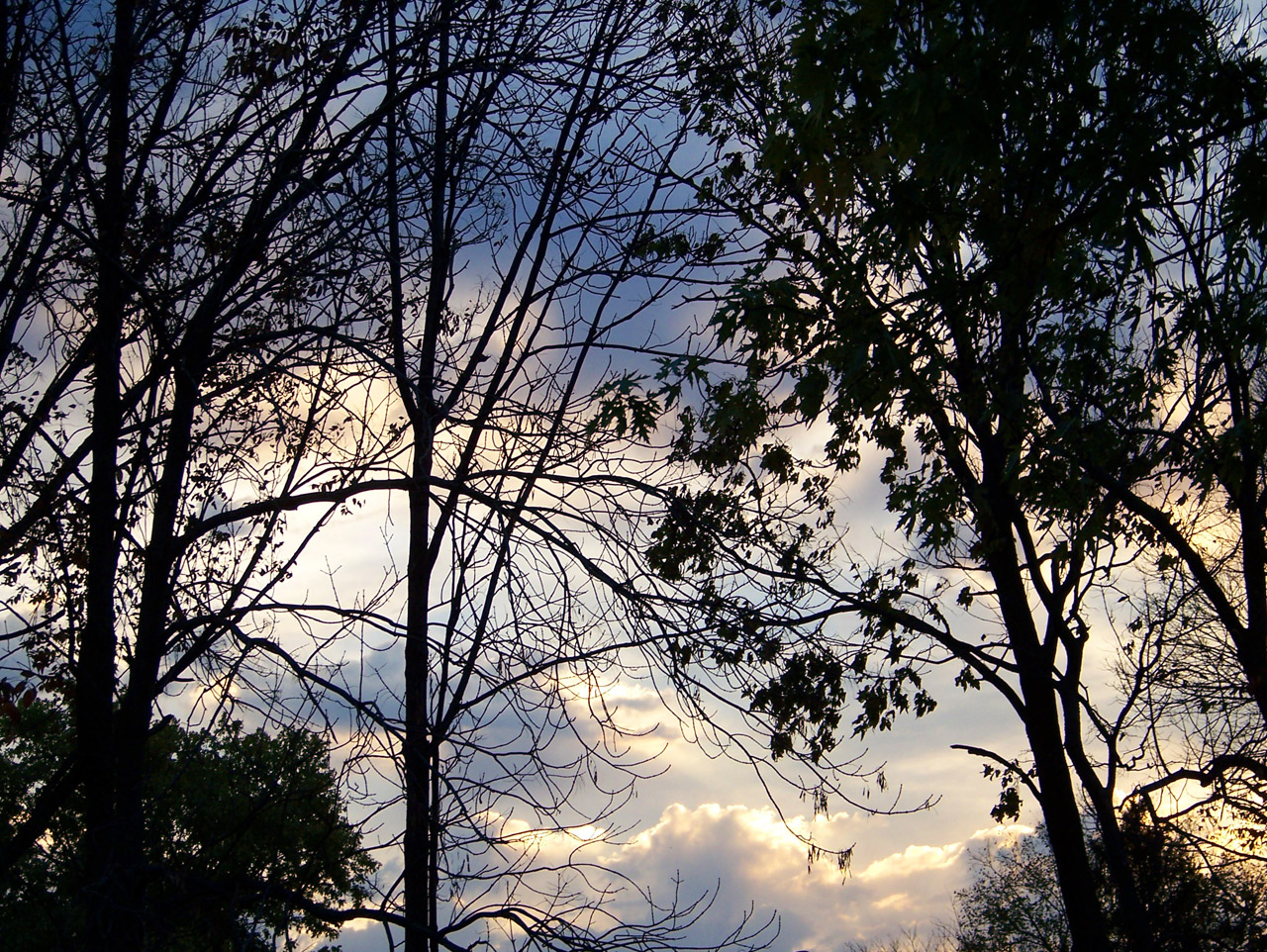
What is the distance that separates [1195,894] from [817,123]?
52.7 ft

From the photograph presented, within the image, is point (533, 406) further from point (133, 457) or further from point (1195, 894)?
point (1195, 894)

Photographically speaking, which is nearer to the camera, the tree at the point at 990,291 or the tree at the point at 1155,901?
the tree at the point at 990,291

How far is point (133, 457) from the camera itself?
22.4ft

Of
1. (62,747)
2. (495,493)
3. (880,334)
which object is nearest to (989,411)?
(880,334)

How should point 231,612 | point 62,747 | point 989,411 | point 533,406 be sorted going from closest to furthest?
point 231,612 → point 989,411 → point 533,406 → point 62,747

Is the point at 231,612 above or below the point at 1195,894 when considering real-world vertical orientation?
above

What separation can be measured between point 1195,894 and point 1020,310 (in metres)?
12.9

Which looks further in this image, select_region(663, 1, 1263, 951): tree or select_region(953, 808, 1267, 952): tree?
select_region(953, 808, 1267, 952): tree

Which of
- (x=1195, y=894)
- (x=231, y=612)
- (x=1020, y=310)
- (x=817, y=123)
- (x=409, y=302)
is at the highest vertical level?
(x=409, y=302)

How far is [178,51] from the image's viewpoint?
6961 millimetres

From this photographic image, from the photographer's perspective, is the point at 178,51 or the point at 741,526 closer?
the point at 178,51

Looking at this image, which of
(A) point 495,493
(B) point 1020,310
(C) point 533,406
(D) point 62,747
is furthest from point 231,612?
(D) point 62,747

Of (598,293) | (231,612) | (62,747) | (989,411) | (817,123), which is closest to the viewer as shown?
(817,123)

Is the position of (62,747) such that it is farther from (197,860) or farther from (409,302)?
(409,302)
